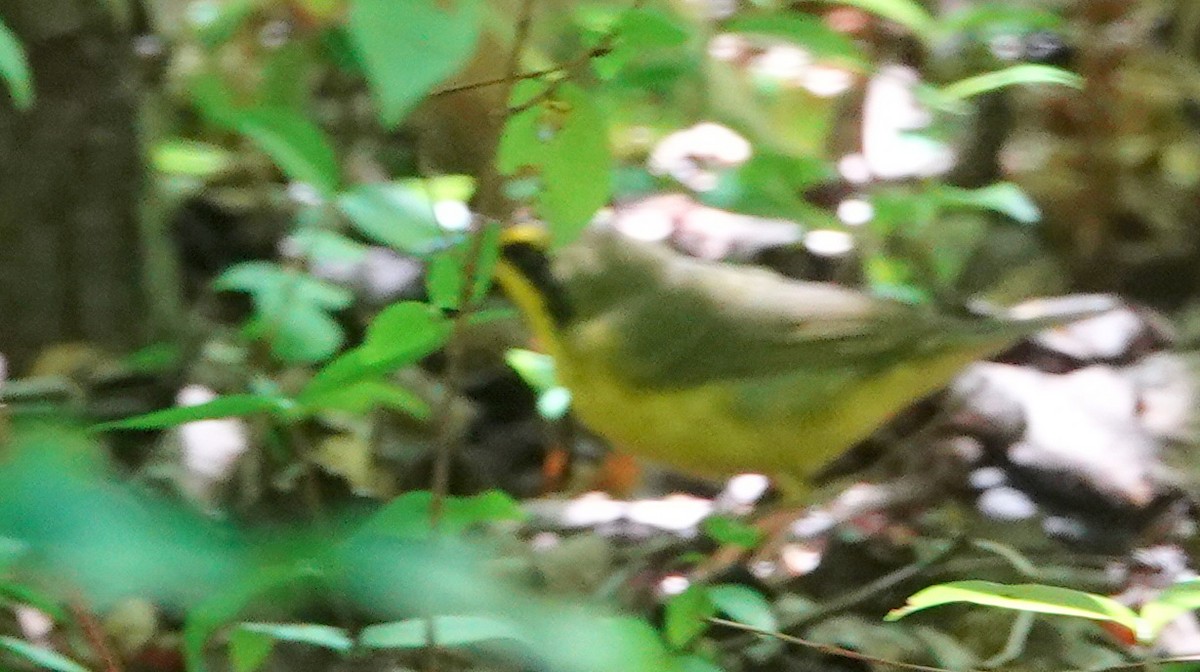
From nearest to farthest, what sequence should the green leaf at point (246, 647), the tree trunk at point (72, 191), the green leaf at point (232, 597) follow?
the green leaf at point (232, 597) < the green leaf at point (246, 647) < the tree trunk at point (72, 191)

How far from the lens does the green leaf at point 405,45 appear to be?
1.42 ft

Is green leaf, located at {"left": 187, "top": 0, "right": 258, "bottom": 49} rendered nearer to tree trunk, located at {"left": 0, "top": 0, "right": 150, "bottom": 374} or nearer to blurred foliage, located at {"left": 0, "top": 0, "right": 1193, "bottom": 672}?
blurred foliage, located at {"left": 0, "top": 0, "right": 1193, "bottom": 672}

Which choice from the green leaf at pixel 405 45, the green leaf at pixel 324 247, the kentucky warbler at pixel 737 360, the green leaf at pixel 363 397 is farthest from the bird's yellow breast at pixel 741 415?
the green leaf at pixel 405 45

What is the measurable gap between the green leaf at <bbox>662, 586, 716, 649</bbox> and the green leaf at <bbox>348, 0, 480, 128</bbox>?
0.67 metres

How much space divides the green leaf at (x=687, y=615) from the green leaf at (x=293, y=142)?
0.47 m

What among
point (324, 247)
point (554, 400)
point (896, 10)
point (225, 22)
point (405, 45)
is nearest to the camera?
point (405, 45)

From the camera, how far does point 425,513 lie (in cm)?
79

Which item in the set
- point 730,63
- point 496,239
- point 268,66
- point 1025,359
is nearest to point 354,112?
point 730,63

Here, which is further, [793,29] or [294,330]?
[294,330]

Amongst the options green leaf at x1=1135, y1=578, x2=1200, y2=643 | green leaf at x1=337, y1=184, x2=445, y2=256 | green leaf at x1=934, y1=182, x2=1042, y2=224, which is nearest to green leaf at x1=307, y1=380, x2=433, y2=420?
green leaf at x1=337, y1=184, x2=445, y2=256

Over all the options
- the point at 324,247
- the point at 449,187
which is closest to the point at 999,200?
the point at 449,187

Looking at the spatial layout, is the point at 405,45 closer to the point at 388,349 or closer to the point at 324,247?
the point at 388,349

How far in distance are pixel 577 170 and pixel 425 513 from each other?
0.84 ft

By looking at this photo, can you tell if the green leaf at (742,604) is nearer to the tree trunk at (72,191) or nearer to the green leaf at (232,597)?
the green leaf at (232,597)
